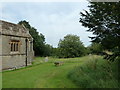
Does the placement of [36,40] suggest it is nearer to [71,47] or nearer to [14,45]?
[71,47]

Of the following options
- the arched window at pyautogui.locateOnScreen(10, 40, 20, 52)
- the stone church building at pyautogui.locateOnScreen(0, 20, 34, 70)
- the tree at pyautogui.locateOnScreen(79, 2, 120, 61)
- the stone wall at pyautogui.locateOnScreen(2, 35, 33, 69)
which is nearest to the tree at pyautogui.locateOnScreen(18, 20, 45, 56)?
the stone church building at pyautogui.locateOnScreen(0, 20, 34, 70)

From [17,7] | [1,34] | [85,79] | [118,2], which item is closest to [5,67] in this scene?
[1,34]

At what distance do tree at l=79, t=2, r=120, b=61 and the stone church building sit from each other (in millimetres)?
12725

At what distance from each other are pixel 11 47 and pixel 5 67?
2.87 m

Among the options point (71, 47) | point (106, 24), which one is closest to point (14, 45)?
point (106, 24)

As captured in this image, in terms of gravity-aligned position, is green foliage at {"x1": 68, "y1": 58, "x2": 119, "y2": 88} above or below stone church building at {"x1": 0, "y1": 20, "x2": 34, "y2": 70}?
below

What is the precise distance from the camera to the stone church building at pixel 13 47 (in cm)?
1857

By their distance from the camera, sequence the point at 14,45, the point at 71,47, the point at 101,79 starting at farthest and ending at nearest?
the point at 71,47 < the point at 14,45 < the point at 101,79

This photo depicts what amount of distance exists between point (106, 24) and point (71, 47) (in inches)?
1088

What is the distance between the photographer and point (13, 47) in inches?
800

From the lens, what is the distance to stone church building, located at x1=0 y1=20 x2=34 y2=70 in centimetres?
1857

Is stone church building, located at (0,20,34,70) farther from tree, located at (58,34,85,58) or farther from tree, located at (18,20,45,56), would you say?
tree, located at (18,20,45,56)

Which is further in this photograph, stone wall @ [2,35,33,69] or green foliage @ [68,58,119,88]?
stone wall @ [2,35,33,69]

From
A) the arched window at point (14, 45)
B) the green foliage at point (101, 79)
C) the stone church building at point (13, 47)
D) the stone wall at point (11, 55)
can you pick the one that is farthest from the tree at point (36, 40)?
the green foliage at point (101, 79)
